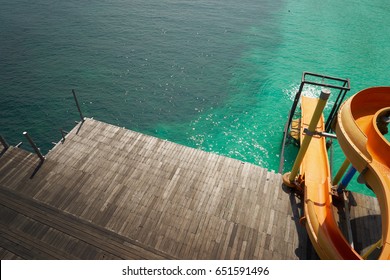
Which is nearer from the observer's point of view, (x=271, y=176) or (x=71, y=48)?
(x=271, y=176)

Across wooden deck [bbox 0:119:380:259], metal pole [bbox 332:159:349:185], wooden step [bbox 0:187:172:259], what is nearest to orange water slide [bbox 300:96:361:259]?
metal pole [bbox 332:159:349:185]

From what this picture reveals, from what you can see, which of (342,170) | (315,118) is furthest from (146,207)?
(342,170)

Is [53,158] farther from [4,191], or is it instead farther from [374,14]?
[374,14]

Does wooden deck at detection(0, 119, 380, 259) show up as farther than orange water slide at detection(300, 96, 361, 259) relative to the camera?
Yes

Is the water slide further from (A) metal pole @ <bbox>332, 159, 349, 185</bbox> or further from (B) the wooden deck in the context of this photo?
(B) the wooden deck

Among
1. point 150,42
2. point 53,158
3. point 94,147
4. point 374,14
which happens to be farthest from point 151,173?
point 374,14

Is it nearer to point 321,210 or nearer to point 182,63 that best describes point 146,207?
point 321,210

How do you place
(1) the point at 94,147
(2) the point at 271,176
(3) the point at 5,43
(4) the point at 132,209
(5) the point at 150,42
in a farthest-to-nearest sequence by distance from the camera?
(5) the point at 150,42
(3) the point at 5,43
(1) the point at 94,147
(2) the point at 271,176
(4) the point at 132,209
